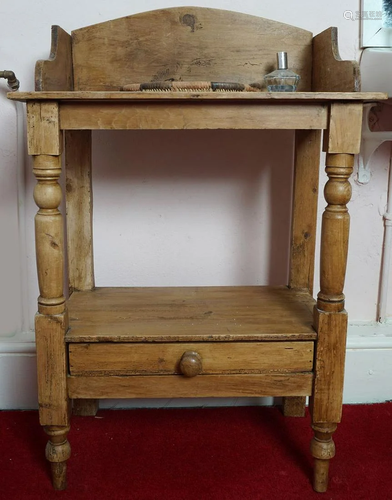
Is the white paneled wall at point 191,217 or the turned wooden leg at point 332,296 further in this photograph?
the white paneled wall at point 191,217

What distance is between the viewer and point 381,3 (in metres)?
1.88

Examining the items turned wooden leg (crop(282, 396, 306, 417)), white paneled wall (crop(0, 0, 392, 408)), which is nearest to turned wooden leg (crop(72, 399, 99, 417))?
white paneled wall (crop(0, 0, 392, 408))

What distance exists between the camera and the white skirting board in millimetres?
1966

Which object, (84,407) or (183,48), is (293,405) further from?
(183,48)

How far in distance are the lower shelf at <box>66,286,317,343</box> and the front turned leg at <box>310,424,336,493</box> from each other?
0.81 feet

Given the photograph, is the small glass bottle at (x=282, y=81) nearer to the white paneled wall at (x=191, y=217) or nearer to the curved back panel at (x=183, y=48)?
the curved back panel at (x=183, y=48)

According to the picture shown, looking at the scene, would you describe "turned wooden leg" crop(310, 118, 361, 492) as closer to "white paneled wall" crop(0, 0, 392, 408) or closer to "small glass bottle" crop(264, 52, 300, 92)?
"small glass bottle" crop(264, 52, 300, 92)

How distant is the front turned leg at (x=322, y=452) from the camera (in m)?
1.54

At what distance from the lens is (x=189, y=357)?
1474 mm

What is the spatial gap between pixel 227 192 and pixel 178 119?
64 cm

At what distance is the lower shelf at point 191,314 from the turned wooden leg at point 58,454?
25cm

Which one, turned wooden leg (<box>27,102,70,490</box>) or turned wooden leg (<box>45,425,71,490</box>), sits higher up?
turned wooden leg (<box>27,102,70,490</box>)

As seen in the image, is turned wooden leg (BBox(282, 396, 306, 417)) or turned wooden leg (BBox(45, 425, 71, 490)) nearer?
turned wooden leg (BBox(45, 425, 71, 490))

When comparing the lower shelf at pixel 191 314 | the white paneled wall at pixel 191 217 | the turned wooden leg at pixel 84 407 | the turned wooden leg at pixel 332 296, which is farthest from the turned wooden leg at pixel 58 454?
the turned wooden leg at pixel 332 296
